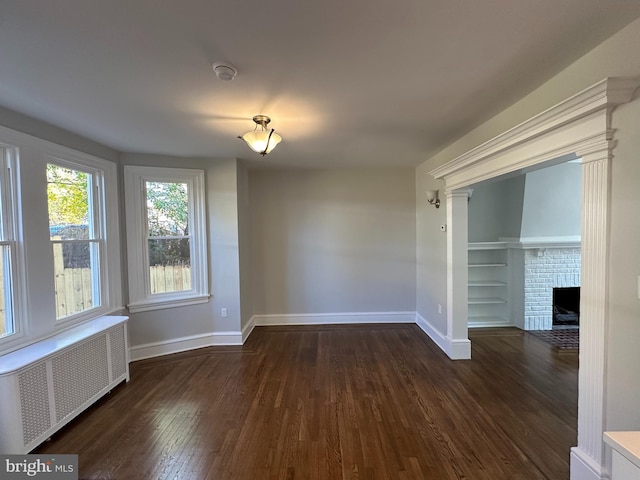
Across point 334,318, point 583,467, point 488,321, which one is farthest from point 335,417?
point 488,321

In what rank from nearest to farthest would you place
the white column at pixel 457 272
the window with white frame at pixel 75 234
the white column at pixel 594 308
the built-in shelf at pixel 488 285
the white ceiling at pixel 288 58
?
the white ceiling at pixel 288 58, the white column at pixel 594 308, the window with white frame at pixel 75 234, the white column at pixel 457 272, the built-in shelf at pixel 488 285

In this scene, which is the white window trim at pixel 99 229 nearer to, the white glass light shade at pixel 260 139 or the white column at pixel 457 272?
the white glass light shade at pixel 260 139

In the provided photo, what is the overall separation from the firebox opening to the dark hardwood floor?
4.00ft

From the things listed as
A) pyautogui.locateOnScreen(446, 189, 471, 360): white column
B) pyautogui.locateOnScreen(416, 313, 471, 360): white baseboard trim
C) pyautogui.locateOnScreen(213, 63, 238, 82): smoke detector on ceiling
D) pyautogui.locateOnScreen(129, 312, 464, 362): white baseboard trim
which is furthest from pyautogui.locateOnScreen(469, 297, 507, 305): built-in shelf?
pyautogui.locateOnScreen(213, 63, 238, 82): smoke detector on ceiling

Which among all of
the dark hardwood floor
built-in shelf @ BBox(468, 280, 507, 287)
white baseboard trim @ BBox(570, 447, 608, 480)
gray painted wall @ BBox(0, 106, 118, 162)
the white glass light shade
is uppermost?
gray painted wall @ BBox(0, 106, 118, 162)

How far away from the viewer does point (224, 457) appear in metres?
2.04

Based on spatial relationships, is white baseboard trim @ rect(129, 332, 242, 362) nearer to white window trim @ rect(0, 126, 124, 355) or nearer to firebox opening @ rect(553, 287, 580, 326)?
white window trim @ rect(0, 126, 124, 355)

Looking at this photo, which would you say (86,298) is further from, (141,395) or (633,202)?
(633,202)

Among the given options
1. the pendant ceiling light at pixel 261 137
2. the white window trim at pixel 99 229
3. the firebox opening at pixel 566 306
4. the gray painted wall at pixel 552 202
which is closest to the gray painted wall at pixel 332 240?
the gray painted wall at pixel 552 202

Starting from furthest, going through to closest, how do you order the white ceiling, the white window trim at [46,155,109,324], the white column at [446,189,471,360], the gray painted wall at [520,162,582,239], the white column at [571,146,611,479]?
the gray painted wall at [520,162,582,239]
the white column at [446,189,471,360]
the white window trim at [46,155,109,324]
the white column at [571,146,611,479]
the white ceiling

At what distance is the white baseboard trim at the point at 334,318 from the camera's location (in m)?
4.88

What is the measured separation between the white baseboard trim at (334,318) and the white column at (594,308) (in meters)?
3.15

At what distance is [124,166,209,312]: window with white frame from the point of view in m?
3.65

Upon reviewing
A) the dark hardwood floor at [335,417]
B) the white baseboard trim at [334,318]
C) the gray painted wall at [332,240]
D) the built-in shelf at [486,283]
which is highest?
the gray painted wall at [332,240]
